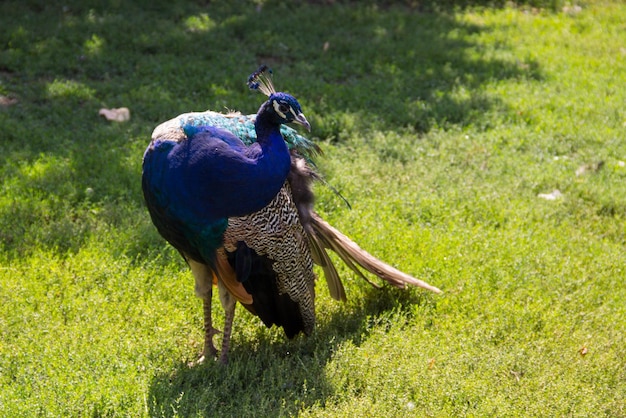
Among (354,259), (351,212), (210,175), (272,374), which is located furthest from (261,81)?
(351,212)

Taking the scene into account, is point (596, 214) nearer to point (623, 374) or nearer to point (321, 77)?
point (623, 374)

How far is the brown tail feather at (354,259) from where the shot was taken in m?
4.46

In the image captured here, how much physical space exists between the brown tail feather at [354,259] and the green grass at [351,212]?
16 centimetres

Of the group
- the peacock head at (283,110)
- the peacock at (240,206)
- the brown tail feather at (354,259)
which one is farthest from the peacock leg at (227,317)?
the peacock head at (283,110)

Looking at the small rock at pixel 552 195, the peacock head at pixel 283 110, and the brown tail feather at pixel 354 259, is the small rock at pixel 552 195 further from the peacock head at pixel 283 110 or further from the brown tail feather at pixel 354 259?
the peacock head at pixel 283 110

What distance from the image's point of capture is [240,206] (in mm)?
3582

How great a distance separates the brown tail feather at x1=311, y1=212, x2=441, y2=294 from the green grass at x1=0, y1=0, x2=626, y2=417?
161 millimetres

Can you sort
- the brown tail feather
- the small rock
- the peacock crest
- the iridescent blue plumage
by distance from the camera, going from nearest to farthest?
1. the iridescent blue plumage
2. the peacock crest
3. the brown tail feather
4. the small rock

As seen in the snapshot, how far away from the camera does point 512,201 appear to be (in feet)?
18.8

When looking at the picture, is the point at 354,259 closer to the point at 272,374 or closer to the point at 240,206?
the point at 272,374

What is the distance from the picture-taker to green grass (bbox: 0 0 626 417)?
12.6 feet

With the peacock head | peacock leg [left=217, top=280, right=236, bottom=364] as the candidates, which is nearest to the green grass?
peacock leg [left=217, top=280, right=236, bottom=364]

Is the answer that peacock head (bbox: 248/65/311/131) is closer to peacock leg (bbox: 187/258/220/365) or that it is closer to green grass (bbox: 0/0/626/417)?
peacock leg (bbox: 187/258/220/365)

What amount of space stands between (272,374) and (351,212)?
1.75 metres
